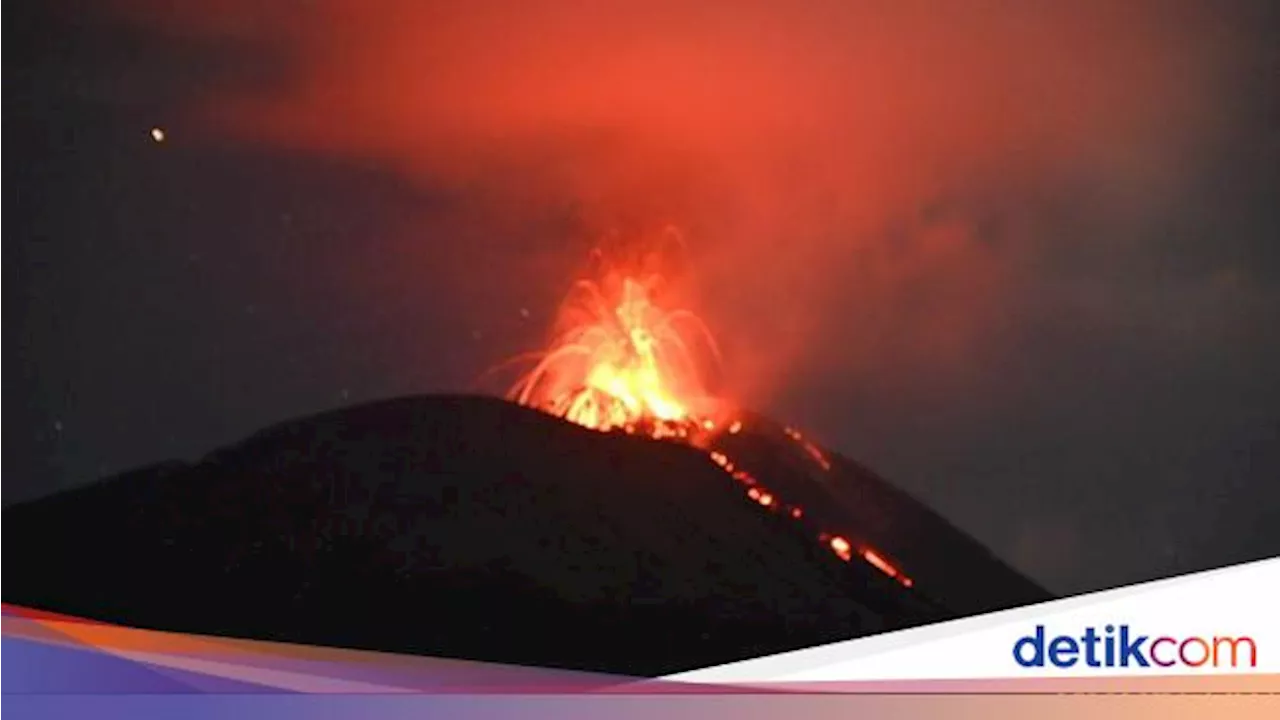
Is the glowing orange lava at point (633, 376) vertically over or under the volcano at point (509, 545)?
over

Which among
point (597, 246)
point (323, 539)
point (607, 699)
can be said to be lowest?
point (607, 699)

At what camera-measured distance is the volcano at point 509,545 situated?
3365mm

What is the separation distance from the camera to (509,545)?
344cm

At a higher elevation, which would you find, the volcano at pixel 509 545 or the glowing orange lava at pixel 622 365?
the glowing orange lava at pixel 622 365

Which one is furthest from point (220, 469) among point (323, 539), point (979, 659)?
point (979, 659)

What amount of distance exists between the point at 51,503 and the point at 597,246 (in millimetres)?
1290

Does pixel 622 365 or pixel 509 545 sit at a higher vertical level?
pixel 622 365

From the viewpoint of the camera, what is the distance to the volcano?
3.37 metres

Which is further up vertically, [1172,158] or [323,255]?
[1172,158]

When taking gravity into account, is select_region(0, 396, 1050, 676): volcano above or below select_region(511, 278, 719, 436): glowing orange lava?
below

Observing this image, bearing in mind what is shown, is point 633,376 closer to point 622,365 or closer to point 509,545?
point 622,365

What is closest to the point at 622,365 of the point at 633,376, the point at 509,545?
the point at 633,376

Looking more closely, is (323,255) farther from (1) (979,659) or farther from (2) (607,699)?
(1) (979,659)

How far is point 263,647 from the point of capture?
138 inches
